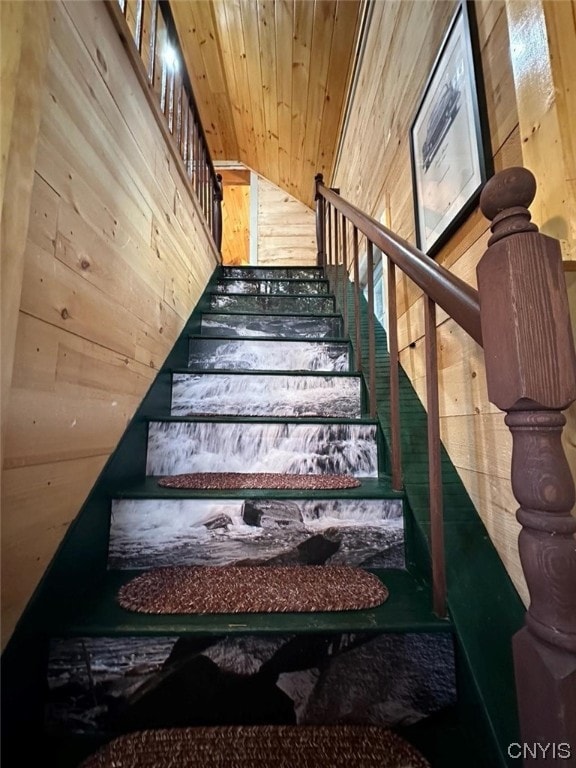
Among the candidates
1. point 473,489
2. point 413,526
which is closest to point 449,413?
point 473,489

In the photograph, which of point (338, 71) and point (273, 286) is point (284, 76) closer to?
point (338, 71)

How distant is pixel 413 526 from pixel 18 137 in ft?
3.52

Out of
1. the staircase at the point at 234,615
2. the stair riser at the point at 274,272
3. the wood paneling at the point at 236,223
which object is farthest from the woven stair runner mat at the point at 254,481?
the wood paneling at the point at 236,223

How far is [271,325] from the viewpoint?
6.28 feet

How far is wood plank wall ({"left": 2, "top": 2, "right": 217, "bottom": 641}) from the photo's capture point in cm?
62

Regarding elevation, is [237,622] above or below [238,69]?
below

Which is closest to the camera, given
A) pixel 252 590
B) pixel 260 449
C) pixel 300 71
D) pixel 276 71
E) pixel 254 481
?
pixel 252 590

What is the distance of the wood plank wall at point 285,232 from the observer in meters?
4.45

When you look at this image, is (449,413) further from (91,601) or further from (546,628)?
(91,601)

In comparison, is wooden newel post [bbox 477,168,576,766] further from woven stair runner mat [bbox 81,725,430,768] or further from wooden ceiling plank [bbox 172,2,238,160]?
wooden ceiling plank [bbox 172,2,238,160]

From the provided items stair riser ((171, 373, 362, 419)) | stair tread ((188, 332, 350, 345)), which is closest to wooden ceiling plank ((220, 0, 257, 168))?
stair tread ((188, 332, 350, 345))

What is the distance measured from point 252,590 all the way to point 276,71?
3837 mm

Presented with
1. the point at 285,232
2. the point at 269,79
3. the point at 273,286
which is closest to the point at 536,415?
the point at 273,286

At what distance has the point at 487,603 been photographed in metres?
0.69
